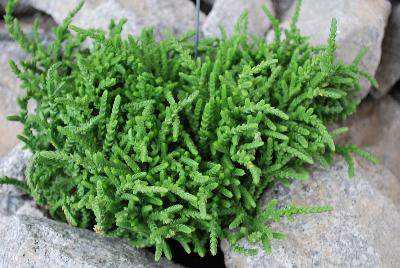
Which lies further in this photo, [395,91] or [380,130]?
[395,91]

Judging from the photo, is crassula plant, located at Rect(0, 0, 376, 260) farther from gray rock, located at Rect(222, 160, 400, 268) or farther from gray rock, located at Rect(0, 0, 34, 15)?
gray rock, located at Rect(0, 0, 34, 15)

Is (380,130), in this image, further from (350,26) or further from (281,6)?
(281,6)

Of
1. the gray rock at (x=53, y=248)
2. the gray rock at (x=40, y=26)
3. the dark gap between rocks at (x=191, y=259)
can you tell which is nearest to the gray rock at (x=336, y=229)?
the dark gap between rocks at (x=191, y=259)

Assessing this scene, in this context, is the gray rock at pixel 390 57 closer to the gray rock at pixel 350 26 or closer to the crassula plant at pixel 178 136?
the gray rock at pixel 350 26

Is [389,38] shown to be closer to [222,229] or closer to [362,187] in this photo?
[362,187]

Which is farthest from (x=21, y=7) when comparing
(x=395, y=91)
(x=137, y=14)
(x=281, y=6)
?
(x=395, y=91)

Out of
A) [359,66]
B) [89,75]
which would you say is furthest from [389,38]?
[89,75]
